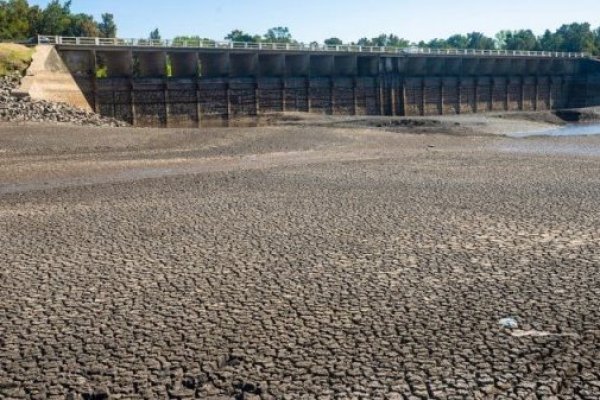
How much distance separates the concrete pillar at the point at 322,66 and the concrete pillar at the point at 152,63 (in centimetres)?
2011

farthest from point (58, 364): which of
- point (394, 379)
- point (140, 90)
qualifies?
point (140, 90)

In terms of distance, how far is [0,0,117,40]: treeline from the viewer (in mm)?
69938

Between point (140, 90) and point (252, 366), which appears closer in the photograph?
point (252, 366)

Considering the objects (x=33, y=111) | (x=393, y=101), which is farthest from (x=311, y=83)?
(x=33, y=111)

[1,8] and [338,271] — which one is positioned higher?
[1,8]

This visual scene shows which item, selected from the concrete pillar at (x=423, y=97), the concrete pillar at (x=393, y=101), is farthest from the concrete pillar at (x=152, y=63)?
the concrete pillar at (x=423, y=97)

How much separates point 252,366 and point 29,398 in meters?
2.35

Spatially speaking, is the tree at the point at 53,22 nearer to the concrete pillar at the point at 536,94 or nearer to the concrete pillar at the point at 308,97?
the concrete pillar at the point at 308,97

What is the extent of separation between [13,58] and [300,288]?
43.1 meters

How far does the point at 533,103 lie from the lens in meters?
93.1

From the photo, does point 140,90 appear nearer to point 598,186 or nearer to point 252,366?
point 598,186

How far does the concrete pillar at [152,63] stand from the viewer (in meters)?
58.2

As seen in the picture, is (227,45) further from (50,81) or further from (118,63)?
(50,81)

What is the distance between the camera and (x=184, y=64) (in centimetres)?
6034
